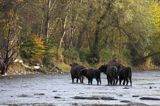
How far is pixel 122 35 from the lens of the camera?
316 feet

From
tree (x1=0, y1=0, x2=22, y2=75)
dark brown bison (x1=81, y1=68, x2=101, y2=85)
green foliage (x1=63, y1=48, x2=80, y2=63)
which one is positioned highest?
tree (x1=0, y1=0, x2=22, y2=75)

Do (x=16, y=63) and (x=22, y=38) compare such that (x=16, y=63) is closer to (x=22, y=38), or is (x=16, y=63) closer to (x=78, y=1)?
(x=22, y=38)

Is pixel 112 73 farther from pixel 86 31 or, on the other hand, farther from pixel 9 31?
pixel 86 31

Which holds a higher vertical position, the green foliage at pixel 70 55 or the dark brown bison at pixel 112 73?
the green foliage at pixel 70 55

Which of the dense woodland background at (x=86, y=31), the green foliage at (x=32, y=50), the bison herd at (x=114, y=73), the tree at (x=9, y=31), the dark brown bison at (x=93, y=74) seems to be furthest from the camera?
the dense woodland background at (x=86, y=31)

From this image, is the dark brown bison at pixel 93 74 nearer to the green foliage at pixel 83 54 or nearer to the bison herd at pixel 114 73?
the bison herd at pixel 114 73

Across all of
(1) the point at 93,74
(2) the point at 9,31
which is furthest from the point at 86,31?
(1) the point at 93,74

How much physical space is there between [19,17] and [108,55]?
2562 cm

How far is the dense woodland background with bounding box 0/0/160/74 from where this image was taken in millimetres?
79750

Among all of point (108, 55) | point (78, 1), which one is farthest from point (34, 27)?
point (108, 55)

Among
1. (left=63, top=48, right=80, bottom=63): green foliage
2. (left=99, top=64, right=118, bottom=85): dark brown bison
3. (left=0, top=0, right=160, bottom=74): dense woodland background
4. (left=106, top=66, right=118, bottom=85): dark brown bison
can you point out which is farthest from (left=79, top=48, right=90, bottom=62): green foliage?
(left=106, top=66, right=118, bottom=85): dark brown bison

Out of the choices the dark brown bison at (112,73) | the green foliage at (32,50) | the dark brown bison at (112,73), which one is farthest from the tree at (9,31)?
the dark brown bison at (112,73)

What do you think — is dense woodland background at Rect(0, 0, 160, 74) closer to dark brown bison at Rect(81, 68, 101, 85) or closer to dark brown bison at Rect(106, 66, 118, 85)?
dark brown bison at Rect(81, 68, 101, 85)

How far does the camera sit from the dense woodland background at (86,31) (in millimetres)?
79750
